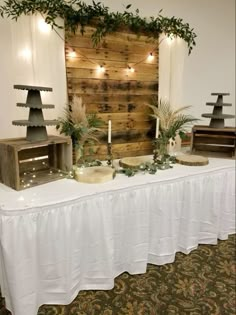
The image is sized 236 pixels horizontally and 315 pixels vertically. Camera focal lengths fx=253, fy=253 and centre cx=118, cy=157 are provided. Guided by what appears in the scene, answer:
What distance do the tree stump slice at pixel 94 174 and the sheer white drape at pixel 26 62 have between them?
576 mm

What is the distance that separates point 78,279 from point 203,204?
1.18 meters

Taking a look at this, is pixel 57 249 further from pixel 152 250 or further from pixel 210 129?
pixel 210 129

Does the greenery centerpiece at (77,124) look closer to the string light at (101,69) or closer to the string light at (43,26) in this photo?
the string light at (101,69)

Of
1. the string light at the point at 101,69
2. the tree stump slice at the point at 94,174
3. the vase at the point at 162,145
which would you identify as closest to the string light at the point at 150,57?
the string light at the point at 101,69

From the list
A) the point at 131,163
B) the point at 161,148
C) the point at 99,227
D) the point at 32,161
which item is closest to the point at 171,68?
the point at 161,148

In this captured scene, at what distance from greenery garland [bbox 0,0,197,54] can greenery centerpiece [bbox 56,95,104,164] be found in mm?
601

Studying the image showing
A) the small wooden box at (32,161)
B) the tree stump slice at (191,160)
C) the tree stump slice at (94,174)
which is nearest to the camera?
the small wooden box at (32,161)

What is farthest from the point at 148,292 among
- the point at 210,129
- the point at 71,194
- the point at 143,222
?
the point at 210,129

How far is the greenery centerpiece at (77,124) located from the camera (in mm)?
1975

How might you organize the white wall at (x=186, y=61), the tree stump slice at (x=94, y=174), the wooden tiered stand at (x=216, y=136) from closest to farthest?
Answer: 1. the tree stump slice at (x=94, y=174)
2. the white wall at (x=186, y=61)
3. the wooden tiered stand at (x=216, y=136)

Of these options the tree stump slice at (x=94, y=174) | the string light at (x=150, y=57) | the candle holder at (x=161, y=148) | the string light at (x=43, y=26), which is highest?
the string light at (x=43, y=26)

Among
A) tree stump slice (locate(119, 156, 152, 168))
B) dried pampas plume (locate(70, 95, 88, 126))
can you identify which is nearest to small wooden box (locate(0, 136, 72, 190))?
dried pampas plume (locate(70, 95, 88, 126))

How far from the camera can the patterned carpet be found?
63.0 inches

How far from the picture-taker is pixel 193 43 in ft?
8.62
